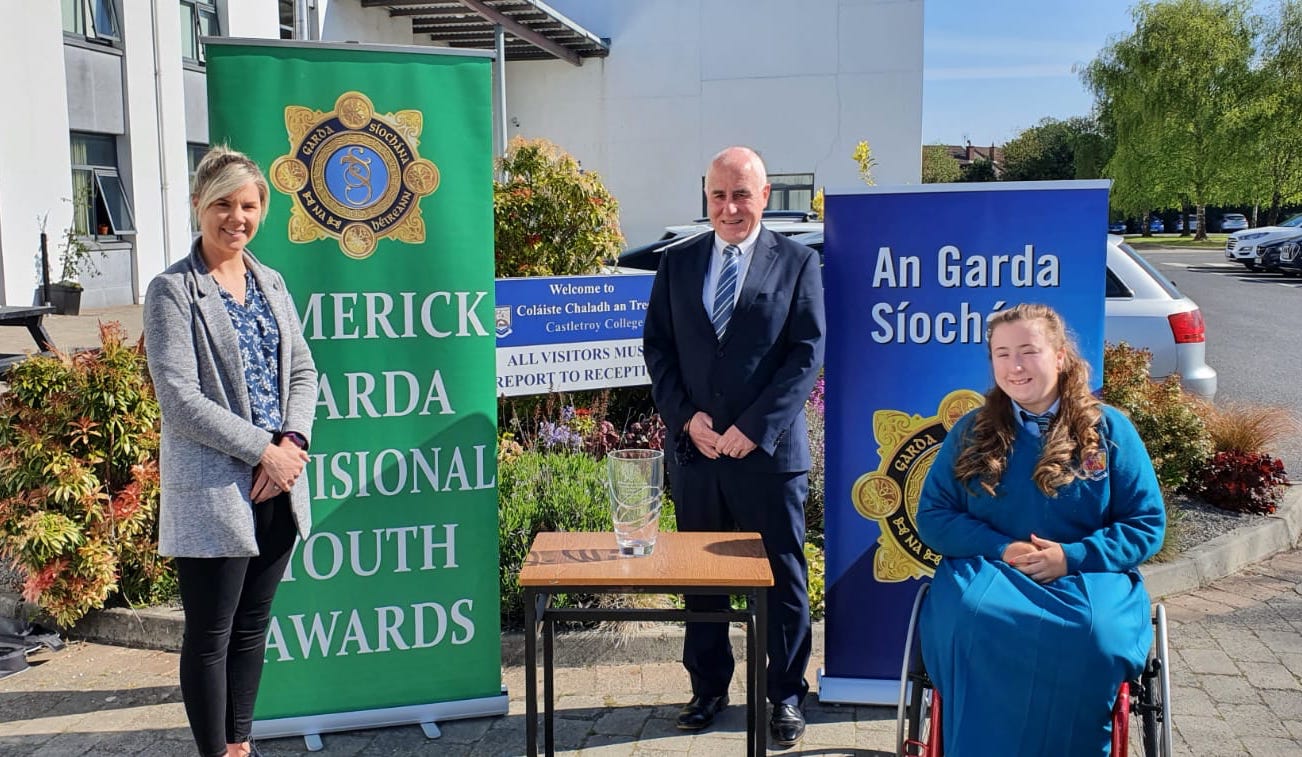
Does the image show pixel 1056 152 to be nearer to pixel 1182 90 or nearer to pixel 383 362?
pixel 1182 90

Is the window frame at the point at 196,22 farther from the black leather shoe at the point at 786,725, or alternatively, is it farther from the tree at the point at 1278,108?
the tree at the point at 1278,108

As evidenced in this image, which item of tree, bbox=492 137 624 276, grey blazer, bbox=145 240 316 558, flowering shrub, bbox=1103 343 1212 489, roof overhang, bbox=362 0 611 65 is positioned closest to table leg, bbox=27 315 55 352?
tree, bbox=492 137 624 276

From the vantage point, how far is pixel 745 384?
A: 3398mm

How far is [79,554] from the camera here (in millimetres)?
4254

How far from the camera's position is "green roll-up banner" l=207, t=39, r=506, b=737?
3.36 m

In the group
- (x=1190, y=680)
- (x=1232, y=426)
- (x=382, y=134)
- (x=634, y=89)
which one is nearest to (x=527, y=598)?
(x=382, y=134)

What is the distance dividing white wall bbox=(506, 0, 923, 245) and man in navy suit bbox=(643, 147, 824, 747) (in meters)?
17.8

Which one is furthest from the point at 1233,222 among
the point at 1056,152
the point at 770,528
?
the point at 770,528

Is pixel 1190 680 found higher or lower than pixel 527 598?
lower

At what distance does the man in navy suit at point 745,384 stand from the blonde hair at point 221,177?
1.32m

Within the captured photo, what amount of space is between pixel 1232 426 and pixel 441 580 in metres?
4.76

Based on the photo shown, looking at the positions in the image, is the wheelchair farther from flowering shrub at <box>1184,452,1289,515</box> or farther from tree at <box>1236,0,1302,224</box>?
tree at <box>1236,0,1302,224</box>

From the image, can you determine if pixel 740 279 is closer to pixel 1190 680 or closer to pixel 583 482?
pixel 583 482

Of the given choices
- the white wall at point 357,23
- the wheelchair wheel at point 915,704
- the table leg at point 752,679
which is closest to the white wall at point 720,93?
the white wall at point 357,23
